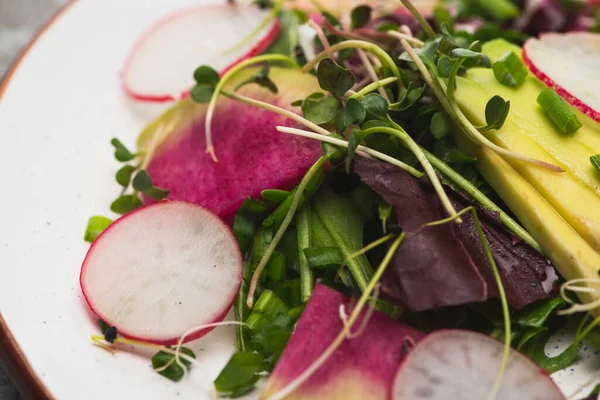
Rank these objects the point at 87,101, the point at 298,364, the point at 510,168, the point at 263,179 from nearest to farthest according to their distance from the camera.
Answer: the point at 298,364 → the point at 510,168 → the point at 263,179 → the point at 87,101

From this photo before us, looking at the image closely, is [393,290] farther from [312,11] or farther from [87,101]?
[312,11]

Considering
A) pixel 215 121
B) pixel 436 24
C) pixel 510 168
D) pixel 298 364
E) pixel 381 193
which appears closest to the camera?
pixel 298 364

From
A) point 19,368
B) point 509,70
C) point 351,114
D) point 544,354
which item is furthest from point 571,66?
point 19,368

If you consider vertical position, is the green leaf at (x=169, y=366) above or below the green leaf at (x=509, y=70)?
below

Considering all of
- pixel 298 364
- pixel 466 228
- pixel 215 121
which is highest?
pixel 215 121

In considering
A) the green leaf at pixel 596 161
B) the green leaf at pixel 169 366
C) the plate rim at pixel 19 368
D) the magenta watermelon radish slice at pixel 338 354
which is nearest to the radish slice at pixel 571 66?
the green leaf at pixel 596 161

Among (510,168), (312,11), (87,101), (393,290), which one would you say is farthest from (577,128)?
(87,101)

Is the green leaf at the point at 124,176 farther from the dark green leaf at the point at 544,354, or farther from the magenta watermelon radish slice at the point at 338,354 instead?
the dark green leaf at the point at 544,354
